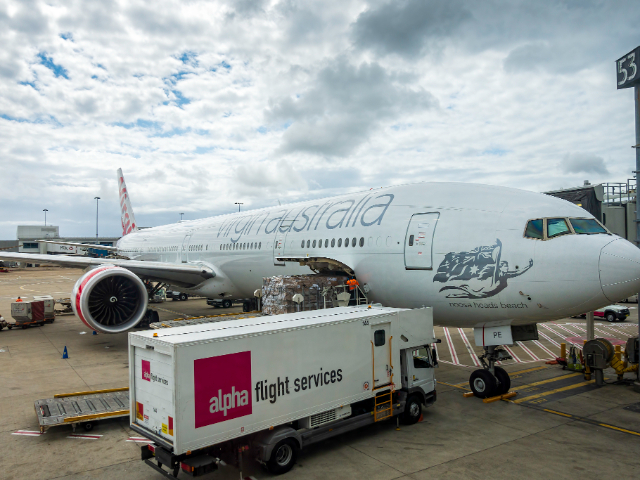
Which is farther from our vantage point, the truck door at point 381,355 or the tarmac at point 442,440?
the truck door at point 381,355

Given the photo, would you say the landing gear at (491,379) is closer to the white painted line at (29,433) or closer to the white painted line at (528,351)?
the white painted line at (528,351)

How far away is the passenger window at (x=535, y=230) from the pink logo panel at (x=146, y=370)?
7698 mm

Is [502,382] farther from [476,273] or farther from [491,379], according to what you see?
[476,273]

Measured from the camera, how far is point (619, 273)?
337 inches

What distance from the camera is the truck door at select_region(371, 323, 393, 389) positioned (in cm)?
862

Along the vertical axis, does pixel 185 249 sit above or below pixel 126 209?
below

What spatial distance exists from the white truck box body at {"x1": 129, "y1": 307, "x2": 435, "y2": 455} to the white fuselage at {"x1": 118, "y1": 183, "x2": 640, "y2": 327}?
246cm

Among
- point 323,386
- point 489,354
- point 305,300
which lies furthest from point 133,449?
point 489,354

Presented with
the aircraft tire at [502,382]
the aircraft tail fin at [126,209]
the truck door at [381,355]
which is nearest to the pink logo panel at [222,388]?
the truck door at [381,355]

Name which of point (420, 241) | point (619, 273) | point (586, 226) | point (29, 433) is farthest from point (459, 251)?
point (29, 433)

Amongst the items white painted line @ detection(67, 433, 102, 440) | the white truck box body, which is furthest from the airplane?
white painted line @ detection(67, 433, 102, 440)

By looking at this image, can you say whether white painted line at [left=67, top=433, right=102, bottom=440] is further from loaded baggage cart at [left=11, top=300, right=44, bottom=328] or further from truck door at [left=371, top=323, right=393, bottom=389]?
loaded baggage cart at [left=11, top=300, right=44, bottom=328]

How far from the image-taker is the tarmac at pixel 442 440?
23.7 feet

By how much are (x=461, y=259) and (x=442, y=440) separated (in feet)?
12.4
